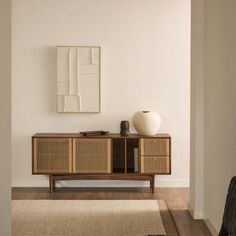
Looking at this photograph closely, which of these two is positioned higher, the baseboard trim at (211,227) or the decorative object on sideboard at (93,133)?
the decorative object on sideboard at (93,133)

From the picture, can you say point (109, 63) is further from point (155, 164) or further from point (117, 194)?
point (117, 194)

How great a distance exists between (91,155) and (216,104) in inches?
85.8

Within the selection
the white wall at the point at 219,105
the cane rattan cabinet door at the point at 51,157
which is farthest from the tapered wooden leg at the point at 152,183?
the white wall at the point at 219,105

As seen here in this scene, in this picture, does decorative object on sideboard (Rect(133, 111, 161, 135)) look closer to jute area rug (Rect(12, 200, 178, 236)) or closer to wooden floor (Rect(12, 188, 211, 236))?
wooden floor (Rect(12, 188, 211, 236))

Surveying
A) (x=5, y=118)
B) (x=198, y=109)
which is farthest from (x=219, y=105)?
(x=5, y=118)

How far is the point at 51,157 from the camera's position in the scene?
226 inches

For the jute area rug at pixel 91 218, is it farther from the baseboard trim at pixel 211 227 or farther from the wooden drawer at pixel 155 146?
the wooden drawer at pixel 155 146

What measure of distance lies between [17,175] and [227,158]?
133 inches

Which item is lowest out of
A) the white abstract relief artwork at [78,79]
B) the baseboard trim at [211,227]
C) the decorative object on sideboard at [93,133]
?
the baseboard trim at [211,227]

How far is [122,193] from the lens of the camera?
5789 millimetres

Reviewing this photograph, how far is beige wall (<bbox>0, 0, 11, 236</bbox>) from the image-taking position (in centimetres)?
319

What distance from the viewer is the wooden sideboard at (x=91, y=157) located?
5.73m

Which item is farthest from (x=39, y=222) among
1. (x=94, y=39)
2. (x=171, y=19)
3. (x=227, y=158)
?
(x=171, y=19)

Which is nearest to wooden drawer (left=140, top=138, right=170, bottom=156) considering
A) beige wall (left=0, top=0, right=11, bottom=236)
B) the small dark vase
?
the small dark vase
